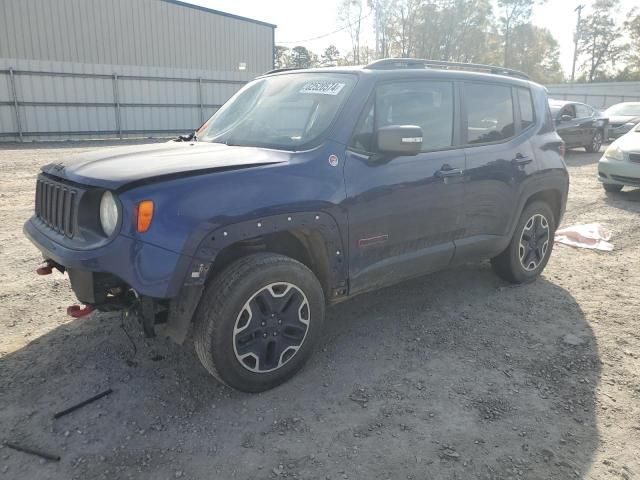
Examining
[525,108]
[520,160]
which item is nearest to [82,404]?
[520,160]

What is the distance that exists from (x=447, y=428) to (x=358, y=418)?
49cm

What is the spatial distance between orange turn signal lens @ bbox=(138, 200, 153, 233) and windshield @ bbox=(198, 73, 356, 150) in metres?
1.04

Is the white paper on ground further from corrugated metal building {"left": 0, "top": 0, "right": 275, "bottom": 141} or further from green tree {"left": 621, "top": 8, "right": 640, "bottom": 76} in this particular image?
green tree {"left": 621, "top": 8, "right": 640, "bottom": 76}

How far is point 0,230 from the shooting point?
609 centimetres

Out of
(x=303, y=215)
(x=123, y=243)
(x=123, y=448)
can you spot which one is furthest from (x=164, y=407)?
(x=303, y=215)

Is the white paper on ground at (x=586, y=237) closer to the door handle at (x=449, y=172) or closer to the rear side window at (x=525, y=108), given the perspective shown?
the rear side window at (x=525, y=108)

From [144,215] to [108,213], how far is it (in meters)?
0.29

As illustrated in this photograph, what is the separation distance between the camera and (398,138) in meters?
3.22

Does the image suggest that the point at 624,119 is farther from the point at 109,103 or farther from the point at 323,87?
the point at 323,87

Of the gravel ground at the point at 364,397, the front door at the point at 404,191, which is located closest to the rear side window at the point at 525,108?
the front door at the point at 404,191

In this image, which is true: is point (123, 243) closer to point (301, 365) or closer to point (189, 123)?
point (301, 365)

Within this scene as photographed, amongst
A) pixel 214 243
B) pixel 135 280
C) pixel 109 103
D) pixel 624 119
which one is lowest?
pixel 135 280

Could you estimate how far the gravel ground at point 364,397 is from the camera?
2555 mm

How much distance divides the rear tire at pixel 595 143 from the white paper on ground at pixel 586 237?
9824 millimetres
